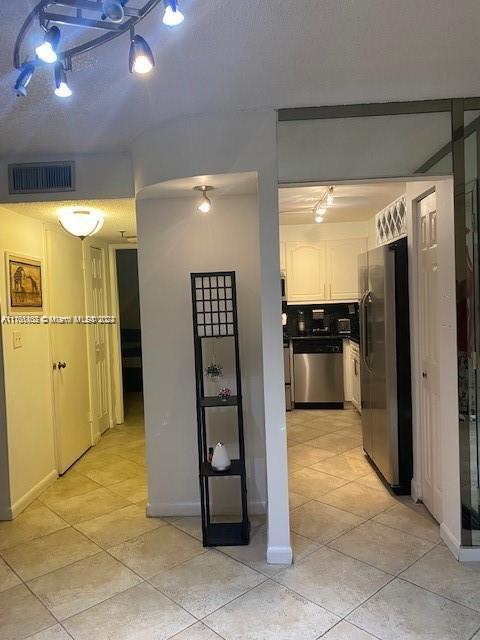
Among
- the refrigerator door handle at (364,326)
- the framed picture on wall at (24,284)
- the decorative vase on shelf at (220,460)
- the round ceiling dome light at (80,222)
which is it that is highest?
the round ceiling dome light at (80,222)

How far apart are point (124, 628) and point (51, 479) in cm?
206

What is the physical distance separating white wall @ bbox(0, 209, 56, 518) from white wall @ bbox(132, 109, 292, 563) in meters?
1.64

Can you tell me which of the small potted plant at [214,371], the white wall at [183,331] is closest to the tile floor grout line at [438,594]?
the white wall at [183,331]

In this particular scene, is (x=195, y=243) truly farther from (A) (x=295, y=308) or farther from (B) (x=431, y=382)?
(A) (x=295, y=308)

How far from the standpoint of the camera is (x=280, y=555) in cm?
252

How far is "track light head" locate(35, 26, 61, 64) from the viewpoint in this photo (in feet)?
4.22

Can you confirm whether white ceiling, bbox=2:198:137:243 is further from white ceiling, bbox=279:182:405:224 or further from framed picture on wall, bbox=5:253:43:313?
white ceiling, bbox=279:182:405:224

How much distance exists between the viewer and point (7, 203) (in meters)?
3.12

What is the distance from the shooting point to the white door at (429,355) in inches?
114

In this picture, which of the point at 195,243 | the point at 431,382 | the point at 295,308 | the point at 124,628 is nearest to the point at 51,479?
the point at 124,628

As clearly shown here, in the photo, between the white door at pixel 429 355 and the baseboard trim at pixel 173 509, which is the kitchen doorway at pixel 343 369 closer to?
the white door at pixel 429 355

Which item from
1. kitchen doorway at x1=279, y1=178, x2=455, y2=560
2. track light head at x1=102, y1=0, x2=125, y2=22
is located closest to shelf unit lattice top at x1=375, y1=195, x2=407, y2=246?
kitchen doorway at x1=279, y1=178, x2=455, y2=560

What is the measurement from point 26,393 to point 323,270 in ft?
12.8

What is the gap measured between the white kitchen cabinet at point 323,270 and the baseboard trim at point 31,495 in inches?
139
